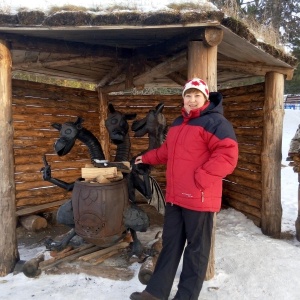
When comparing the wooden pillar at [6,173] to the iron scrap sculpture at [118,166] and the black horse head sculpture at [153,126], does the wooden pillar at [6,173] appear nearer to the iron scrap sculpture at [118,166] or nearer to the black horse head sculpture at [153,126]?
the iron scrap sculpture at [118,166]

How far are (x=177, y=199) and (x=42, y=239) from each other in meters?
3.34

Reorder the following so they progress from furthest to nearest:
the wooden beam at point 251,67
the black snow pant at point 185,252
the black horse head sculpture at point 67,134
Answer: the wooden beam at point 251,67, the black horse head sculpture at point 67,134, the black snow pant at point 185,252

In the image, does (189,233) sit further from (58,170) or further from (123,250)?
(58,170)

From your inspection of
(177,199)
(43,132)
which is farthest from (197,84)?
(43,132)

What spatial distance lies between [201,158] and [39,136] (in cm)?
456

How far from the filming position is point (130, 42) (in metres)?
4.79

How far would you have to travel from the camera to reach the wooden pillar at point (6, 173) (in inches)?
147

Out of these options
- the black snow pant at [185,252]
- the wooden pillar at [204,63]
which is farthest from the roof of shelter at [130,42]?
the black snow pant at [185,252]

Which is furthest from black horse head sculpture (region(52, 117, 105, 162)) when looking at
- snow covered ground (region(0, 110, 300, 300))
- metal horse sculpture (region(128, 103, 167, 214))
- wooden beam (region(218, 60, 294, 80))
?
wooden beam (region(218, 60, 294, 80))

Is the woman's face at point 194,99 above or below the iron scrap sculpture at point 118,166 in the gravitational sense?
above

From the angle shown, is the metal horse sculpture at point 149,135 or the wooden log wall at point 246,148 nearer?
the metal horse sculpture at point 149,135

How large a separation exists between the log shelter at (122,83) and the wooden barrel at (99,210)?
906 mm

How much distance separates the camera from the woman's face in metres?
2.91

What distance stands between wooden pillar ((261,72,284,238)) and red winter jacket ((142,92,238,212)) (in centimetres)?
283
